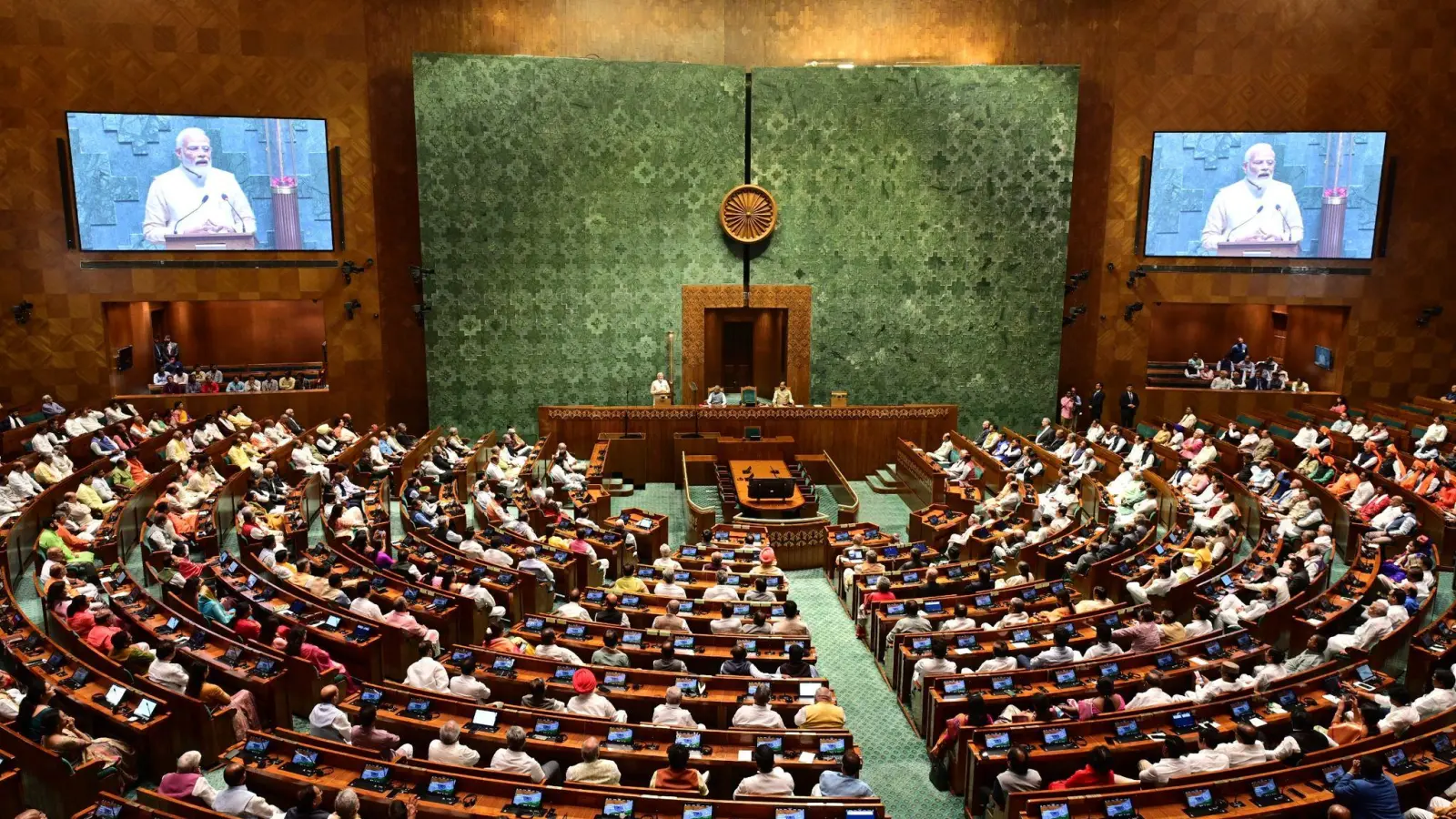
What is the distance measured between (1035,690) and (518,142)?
1742 cm

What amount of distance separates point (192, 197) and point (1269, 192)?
24.4 m

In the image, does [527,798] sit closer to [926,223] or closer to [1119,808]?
[1119,808]

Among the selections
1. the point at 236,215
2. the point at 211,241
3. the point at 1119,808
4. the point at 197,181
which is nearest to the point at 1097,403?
the point at 1119,808

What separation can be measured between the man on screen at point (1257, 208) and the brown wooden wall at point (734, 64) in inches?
37.0

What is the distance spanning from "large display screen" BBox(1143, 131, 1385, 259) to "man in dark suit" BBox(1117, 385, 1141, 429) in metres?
3.99

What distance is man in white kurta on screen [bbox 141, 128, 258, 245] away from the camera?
20719 millimetres

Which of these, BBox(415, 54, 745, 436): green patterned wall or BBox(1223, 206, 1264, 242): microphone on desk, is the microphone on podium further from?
BBox(415, 54, 745, 436): green patterned wall

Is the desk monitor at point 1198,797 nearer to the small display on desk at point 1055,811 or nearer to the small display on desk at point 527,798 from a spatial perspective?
the small display on desk at point 1055,811

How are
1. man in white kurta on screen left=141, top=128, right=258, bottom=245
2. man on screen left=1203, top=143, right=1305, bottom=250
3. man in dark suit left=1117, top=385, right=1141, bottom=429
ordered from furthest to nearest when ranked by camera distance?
1. man on screen left=1203, top=143, right=1305, bottom=250
2. man in dark suit left=1117, top=385, right=1141, bottom=429
3. man in white kurta on screen left=141, top=128, right=258, bottom=245

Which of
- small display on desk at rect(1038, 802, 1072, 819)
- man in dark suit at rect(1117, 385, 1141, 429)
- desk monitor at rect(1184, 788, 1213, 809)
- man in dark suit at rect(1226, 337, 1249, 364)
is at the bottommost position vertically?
small display on desk at rect(1038, 802, 1072, 819)

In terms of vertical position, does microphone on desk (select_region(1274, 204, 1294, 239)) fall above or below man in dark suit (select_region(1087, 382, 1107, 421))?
above

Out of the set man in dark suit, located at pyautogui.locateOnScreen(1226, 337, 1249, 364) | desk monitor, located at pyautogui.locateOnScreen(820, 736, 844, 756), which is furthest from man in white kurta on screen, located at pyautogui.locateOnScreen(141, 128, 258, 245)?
man in dark suit, located at pyautogui.locateOnScreen(1226, 337, 1249, 364)

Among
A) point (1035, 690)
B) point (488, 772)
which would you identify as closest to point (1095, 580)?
point (1035, 690)

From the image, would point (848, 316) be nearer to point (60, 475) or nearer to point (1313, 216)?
point (1313, 216)
